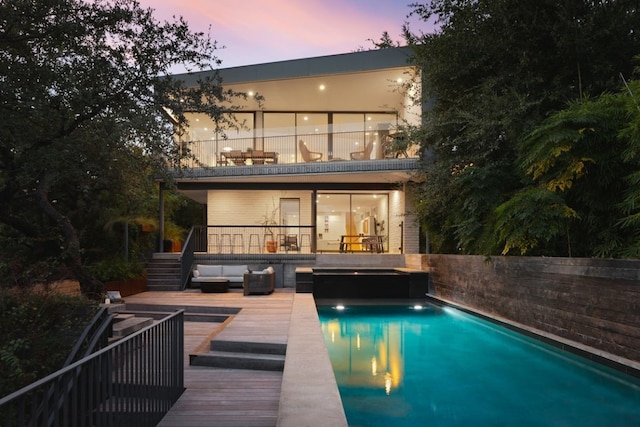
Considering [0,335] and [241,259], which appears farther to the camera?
[241,259]

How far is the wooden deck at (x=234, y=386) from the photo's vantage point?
12.9 ft

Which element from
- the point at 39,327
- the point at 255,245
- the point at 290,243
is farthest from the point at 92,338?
the point at 255,245

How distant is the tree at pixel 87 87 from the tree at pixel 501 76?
5177 mm

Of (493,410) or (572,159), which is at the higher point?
(572,159)

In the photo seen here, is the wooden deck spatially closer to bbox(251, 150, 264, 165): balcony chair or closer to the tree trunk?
the tree trunk

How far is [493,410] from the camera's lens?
16.0ft

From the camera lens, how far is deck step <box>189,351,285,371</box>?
5.63 metres

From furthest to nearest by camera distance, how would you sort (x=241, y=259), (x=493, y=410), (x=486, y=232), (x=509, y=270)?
(x=241, y=259) → (x=486, y=232) → (x=509, y=270) → (x=493, y=410)

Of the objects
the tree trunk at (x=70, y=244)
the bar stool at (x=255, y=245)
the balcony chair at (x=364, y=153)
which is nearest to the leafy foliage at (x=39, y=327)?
the tree trunk at (x=70, y=244)

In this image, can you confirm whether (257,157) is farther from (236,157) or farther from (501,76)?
(501,76)

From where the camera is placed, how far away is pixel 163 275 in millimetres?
13938

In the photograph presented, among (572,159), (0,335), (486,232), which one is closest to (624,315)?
(572,159)

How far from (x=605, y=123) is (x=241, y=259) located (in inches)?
438

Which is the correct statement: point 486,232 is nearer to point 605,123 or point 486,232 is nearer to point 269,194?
point 605,123
